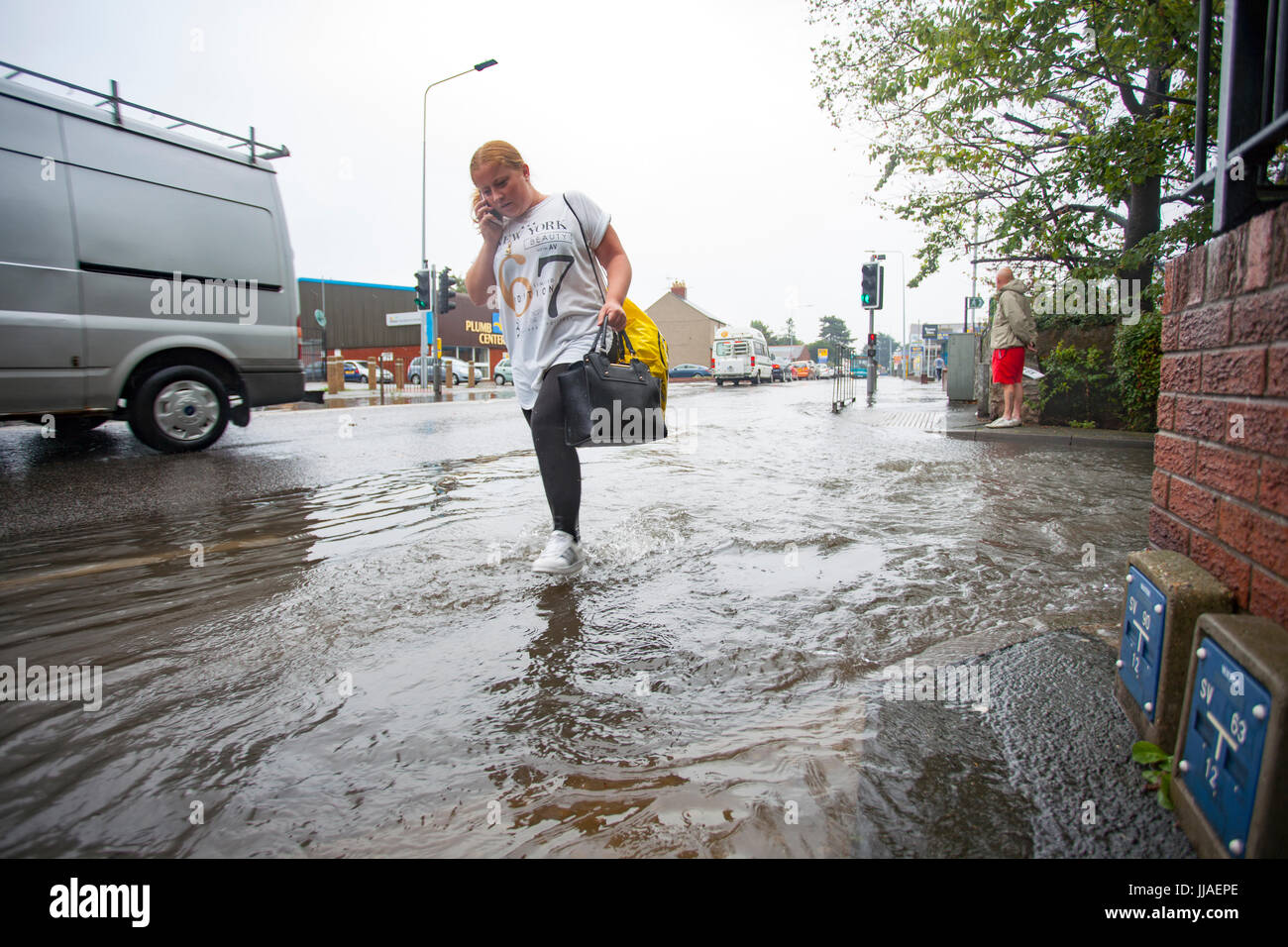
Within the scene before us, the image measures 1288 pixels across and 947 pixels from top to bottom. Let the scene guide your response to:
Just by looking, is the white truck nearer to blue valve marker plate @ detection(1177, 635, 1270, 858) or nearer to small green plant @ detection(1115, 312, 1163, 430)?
small green plant @ detection(1115, 312, 1163, 430)

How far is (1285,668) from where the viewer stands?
1.10 meters

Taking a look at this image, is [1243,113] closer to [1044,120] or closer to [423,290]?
[1044,120]

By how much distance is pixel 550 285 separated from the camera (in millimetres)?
3051

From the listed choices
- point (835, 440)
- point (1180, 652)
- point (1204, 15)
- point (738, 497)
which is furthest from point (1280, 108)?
point (835, 440)

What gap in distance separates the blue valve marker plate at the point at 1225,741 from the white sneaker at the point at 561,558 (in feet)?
7.09

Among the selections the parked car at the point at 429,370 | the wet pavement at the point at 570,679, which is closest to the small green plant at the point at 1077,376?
the wet pavement at the point at 570,679

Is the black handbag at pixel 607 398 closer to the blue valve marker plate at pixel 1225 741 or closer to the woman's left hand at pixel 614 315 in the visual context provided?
the woman's left hand at pixel 614 315

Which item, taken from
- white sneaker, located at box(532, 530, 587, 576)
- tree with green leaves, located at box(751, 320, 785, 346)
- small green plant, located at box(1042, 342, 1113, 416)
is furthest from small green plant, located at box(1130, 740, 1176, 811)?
tree with green leaves, located at box(751, 320, 785, 346)

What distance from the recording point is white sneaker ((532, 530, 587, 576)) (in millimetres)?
3027

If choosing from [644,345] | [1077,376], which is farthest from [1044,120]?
[644,345]

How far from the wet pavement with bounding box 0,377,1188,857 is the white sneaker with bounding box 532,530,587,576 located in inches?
3.5

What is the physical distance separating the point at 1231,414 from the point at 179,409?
7452 mm

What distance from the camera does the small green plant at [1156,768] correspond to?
1.39m

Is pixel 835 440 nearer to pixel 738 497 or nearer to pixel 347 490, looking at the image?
pixel 738 497
